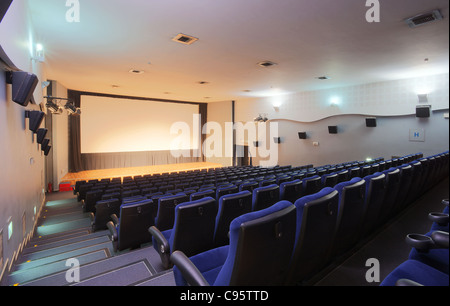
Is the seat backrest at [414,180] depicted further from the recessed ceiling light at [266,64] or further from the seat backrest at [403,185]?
the recessed ceiling light at [266,64]

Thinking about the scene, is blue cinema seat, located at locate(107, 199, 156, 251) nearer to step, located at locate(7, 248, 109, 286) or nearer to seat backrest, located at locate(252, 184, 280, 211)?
step, located at locate(7, 248, 109, 286)

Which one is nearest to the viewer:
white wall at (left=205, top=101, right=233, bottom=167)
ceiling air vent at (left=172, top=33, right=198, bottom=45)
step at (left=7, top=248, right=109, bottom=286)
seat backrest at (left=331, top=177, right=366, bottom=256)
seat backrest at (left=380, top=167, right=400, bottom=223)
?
seat backrest at (left=331, top=177, right=366, bottom=256)

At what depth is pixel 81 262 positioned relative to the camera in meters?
3.08

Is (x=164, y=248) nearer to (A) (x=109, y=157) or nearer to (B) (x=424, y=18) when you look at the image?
(B) (x=424, y=18)

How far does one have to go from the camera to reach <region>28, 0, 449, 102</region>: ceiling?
4148 mm

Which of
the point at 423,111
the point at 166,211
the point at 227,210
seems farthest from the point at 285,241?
the point at 423,111

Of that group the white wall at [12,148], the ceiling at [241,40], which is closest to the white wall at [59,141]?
the ceiling at [241,40]

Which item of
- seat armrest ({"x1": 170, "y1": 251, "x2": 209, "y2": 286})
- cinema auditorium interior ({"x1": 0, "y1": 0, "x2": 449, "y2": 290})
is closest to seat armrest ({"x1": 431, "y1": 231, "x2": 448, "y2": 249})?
cinema auditorium interior ({"x1": 0, "y1": 0, "x2": 449, "y2": 290})

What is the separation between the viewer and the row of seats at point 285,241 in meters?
1.30

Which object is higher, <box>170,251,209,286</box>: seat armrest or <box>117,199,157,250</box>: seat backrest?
<box>170,251,209,286</box>: seat armrest

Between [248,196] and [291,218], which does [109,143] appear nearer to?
[248,196]

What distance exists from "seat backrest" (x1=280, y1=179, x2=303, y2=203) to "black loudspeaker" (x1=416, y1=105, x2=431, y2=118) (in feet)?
25.3

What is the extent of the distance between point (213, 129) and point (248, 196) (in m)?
14.7

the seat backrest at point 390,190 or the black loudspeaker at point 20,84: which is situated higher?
the black loudspeaker at point 20,84
